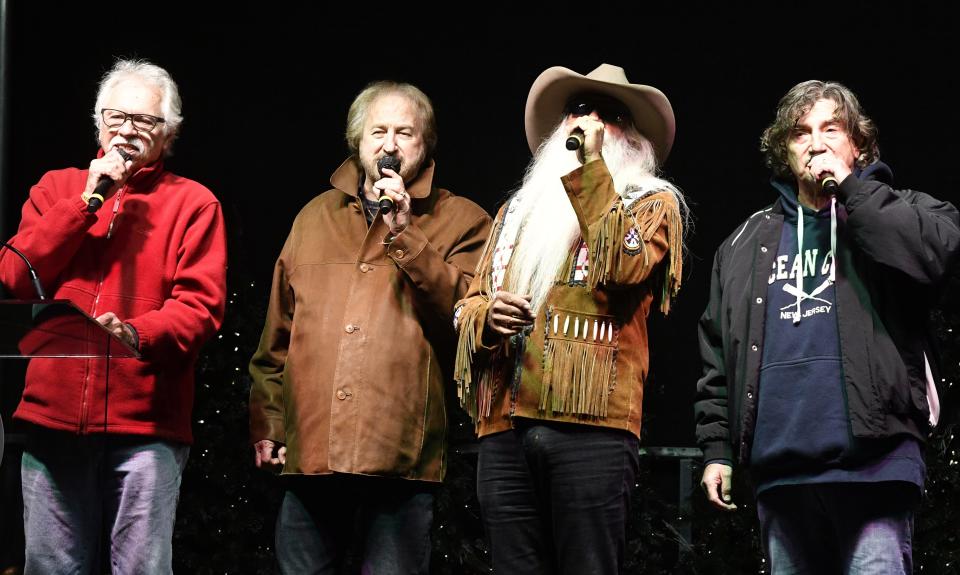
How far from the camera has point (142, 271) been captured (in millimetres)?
3006

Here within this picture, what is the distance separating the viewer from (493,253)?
120 inches

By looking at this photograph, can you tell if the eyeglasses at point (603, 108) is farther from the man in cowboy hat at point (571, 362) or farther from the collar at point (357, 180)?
the collar at point (357, 180)

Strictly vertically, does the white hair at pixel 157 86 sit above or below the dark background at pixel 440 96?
below

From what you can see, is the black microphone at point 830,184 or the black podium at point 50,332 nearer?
the black podium at point 50,332

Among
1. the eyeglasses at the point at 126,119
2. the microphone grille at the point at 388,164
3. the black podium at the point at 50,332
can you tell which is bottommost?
the black podium at the point at 50,332

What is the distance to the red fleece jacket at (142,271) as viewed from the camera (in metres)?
2.90

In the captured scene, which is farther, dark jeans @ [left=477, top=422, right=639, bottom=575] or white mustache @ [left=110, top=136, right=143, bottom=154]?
white mustache @ [left=110, top=136, right=143, bottom=154]

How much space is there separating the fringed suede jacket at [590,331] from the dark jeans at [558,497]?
4cm

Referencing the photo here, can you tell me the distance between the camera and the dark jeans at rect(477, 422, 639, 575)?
2.63 m

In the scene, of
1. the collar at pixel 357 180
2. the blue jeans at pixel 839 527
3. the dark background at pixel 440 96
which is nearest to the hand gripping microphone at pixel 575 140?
the collar at pixel 357 180

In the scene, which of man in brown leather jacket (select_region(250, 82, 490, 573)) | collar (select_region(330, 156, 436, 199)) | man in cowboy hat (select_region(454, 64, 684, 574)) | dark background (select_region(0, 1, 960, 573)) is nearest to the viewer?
man in cowboy hat (select_region(454, 64, 684, 574))

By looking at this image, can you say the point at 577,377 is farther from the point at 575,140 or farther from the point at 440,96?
the point at 440,96

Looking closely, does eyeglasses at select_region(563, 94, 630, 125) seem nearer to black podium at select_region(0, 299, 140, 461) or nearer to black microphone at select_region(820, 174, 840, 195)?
black microphone at select_region(820, 174, 840, 195)

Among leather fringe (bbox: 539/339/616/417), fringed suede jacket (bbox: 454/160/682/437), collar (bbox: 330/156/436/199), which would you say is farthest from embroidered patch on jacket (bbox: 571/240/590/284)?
collar (bbox: 330/156/436/199)
